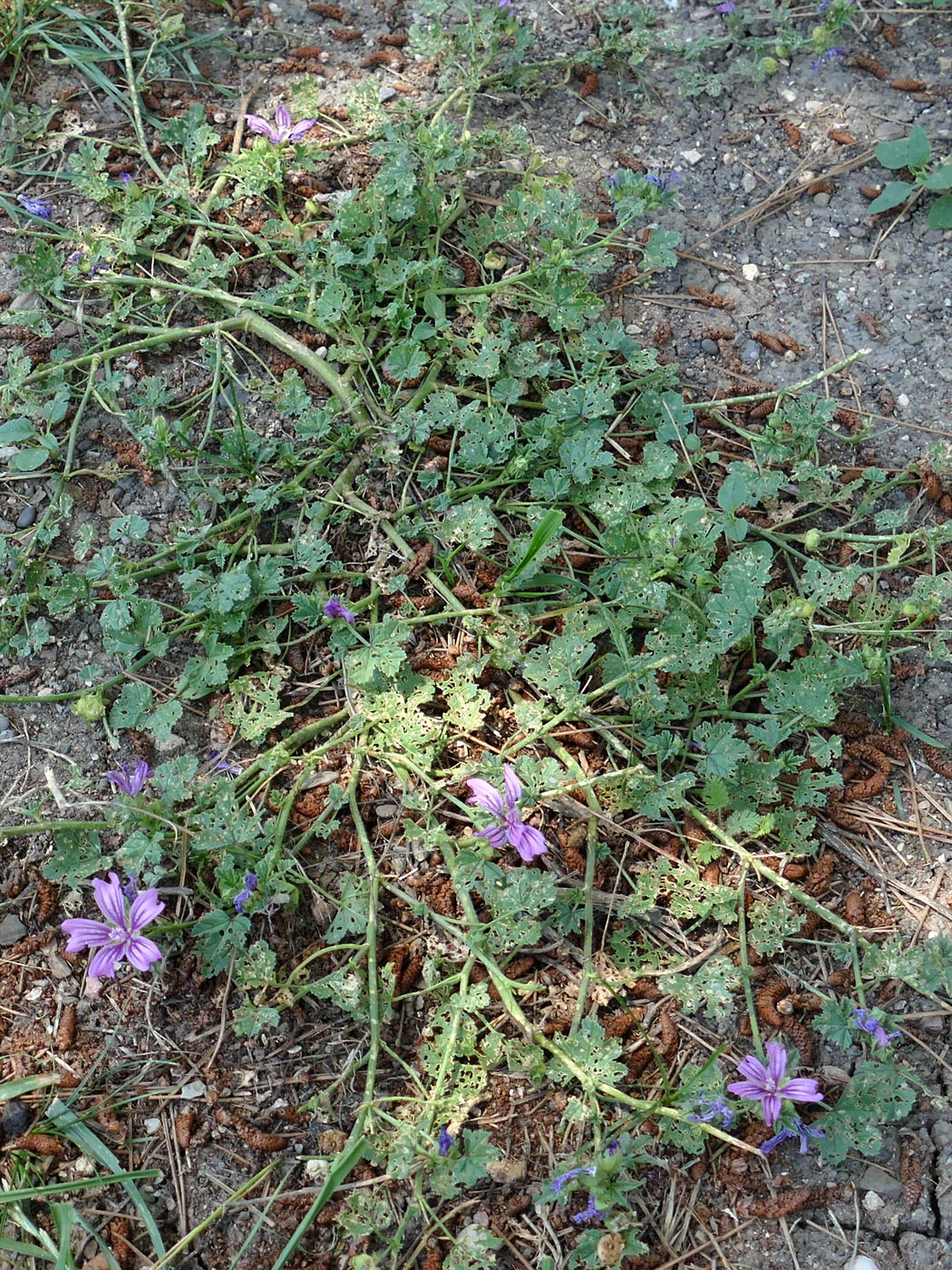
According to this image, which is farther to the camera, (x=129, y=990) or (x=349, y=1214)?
(x=129, y=990)

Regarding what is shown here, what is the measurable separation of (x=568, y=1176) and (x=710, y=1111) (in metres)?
0.33

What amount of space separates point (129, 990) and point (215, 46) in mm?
3216

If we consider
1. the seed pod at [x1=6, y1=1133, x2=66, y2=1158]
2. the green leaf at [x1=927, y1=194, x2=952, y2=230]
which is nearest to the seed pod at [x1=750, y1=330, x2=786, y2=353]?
the green leaf at [x1=927, y1=194, x2=952, y2=230]

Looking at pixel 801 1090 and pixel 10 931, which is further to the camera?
pixel 10 931

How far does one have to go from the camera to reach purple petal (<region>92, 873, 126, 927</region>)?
2316 millimetres

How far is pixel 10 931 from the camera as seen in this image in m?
2.62

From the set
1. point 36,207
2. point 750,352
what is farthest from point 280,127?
point 750,352

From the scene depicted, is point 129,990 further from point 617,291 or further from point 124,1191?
point 617,291

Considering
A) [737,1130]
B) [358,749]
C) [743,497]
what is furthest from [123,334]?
[737,1130]

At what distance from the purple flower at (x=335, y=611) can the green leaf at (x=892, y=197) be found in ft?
7.63

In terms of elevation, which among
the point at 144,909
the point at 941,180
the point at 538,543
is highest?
the point at 941,180

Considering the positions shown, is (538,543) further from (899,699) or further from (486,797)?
(899,699)

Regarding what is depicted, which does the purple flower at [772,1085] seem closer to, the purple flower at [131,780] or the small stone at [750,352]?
the purple flower at [131,780]

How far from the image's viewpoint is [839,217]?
3.71m
